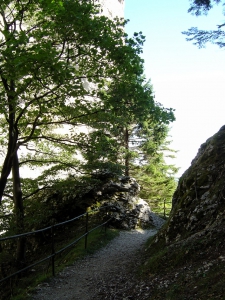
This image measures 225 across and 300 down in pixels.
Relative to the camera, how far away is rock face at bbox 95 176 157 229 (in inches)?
473

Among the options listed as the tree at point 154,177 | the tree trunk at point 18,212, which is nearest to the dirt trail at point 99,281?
the tree trunk at point 18,212

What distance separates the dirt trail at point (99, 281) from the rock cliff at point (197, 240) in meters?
0.46

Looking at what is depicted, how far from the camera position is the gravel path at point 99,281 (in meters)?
4.66

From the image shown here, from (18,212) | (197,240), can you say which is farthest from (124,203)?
(197,240)

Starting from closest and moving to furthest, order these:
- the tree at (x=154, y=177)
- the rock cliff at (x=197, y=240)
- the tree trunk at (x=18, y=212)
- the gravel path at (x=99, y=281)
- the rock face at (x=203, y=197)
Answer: the rock cliff at (x=197, y=240) → the gravel path at (x=99, y=281) → the rock face at (x=203, y=197) → the tree trunk at (x=18, y=212) → the tree at (x=154, y=177)

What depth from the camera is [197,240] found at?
15.8 ft

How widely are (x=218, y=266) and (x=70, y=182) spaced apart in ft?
23.3

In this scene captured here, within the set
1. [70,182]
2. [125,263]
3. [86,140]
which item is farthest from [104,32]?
[125,263]

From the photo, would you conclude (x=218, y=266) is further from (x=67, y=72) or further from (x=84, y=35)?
(x=84, y=35)

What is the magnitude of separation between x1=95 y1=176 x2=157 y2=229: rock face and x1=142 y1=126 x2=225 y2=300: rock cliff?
178 inches

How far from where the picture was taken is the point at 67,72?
6.04m

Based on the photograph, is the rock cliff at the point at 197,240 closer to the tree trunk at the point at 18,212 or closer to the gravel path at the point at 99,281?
the gravel path at the point at 99,281

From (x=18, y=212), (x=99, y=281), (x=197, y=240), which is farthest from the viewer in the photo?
(x=18, y=212)

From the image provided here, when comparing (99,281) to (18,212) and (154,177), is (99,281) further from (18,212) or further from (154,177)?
(154,177)
